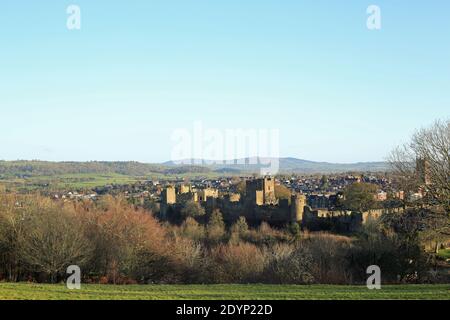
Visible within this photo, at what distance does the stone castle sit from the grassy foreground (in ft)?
86.8

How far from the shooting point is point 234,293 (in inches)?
476

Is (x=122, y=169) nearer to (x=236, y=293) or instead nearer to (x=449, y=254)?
(x=449, y=254)

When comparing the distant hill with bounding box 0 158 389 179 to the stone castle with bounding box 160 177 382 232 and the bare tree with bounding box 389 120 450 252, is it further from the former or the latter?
the bare tree with bounding box 389 120 450 252

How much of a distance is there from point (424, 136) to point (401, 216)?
4.60 metres

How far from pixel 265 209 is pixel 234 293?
3533cm

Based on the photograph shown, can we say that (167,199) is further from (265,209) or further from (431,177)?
(431,177)

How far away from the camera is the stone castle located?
4120 centimetres

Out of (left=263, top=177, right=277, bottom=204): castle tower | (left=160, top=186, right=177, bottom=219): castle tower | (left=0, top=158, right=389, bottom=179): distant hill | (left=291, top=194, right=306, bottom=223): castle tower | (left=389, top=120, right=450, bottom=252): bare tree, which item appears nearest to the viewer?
(left=389, top=120, right=450, bottom=252): bare tree

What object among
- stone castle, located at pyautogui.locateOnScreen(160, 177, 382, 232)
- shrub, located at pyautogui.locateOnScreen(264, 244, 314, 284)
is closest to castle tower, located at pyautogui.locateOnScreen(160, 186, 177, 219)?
stone castle, located at pyautogui.locateOnScreen(160, 177, 382, 232)

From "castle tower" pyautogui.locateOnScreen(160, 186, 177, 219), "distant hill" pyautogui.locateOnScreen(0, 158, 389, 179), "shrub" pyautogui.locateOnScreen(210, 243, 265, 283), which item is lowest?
"shrub" pyautogui.locateOnScreen(210, 243, 265, 283)

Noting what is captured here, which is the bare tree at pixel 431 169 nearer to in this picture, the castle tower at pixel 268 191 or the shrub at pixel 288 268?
the shrub at pixel 288 268

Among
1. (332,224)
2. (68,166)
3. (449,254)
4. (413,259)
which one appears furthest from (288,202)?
(68,166)

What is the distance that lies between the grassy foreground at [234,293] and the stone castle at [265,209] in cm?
2646

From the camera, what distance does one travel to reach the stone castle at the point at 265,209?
41197mm
